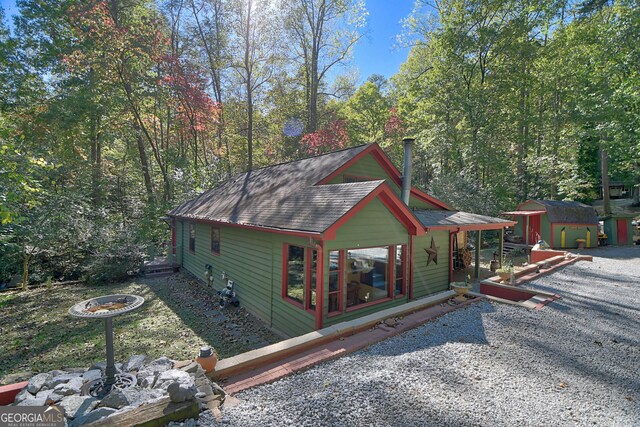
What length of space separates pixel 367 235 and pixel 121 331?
256 inches

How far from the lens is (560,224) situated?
17.6m

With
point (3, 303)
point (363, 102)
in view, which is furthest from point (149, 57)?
point (363, 102)

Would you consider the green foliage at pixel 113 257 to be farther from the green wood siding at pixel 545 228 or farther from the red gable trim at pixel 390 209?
the green wood siding at pixel 545 228

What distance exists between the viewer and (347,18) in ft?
72.1

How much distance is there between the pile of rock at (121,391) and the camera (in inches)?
118

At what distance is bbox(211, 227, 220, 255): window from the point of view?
415 inches

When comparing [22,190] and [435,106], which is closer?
[22,190]

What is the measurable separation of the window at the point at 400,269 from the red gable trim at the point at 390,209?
0.65 meters

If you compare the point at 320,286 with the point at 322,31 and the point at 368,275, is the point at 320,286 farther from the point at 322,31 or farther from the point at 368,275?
the point at 322,31

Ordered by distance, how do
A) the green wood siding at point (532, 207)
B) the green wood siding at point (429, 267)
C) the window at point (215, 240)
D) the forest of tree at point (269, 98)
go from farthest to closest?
the green wood siding at point (532, 207) < the forest of tree at point (269, 98) < the window at point (215, 240) < the green wood siding at point (429, 267)

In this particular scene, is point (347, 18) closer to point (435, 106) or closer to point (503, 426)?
point (435, 106)

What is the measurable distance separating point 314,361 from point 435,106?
23.6m

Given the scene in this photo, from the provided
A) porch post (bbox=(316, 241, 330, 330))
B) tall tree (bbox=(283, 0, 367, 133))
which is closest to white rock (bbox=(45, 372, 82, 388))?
porch post (bbox=(316, 241, 330, 330))

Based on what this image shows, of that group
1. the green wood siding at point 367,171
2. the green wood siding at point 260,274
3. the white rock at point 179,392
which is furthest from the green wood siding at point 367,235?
the white rock at point 179,392
